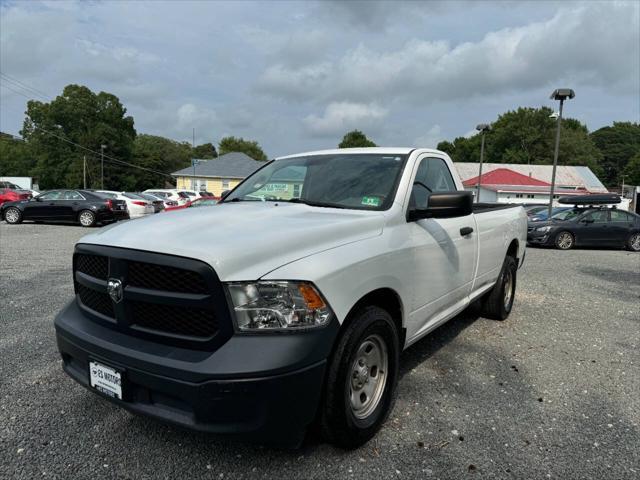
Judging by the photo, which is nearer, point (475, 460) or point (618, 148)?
point (475, 460)

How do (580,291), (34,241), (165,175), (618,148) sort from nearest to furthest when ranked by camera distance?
1. (580,291)
2. (34,241)
3. (165,175)
4. (618,148)

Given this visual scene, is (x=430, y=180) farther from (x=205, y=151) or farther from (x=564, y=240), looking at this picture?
(x=205, y=151)

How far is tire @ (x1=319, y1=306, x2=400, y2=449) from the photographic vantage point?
246 centimetres

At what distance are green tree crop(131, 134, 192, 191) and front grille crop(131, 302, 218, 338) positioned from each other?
7484 centimetres

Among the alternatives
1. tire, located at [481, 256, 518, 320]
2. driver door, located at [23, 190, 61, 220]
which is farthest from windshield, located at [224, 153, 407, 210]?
driver door, located at [23, 190, 61, 220]

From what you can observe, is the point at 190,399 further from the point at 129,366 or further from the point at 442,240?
the point at 442,240

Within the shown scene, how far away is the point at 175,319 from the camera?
232cm

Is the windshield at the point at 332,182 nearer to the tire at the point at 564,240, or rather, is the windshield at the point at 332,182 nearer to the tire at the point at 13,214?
the tire at the point at 564,240

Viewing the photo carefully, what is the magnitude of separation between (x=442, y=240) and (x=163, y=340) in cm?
217

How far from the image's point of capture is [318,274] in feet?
7.61

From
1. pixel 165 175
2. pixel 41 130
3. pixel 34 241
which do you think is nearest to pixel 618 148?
pixel 165 175

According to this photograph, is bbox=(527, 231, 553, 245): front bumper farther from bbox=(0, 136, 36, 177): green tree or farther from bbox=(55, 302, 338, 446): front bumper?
bbox=(0, 136, 36, 177): green tree

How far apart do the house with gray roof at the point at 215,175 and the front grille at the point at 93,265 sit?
52.5 metres

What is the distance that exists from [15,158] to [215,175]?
142 feet
